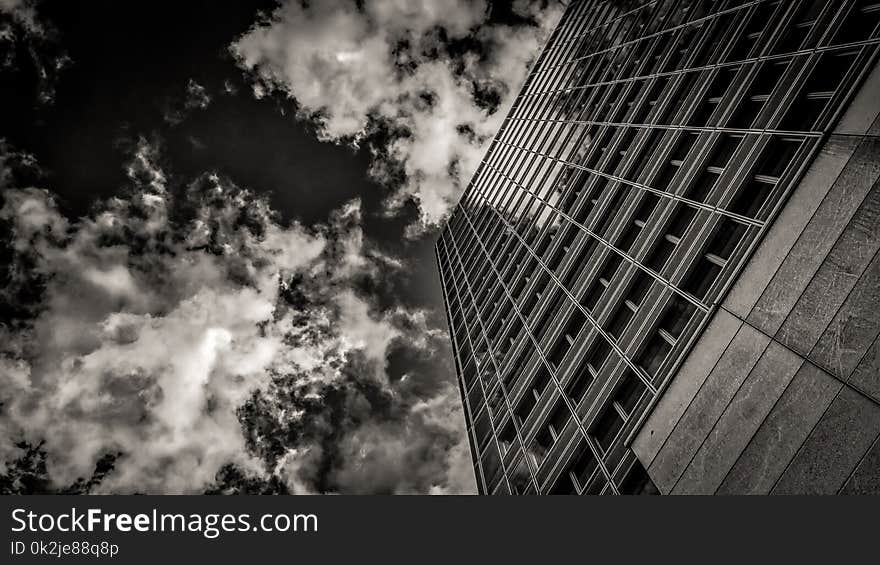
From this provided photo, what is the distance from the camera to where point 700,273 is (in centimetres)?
1511

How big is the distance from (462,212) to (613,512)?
43127mm

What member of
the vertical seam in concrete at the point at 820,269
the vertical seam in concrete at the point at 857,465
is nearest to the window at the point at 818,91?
the vertical seam in concrete at the point at 820,269

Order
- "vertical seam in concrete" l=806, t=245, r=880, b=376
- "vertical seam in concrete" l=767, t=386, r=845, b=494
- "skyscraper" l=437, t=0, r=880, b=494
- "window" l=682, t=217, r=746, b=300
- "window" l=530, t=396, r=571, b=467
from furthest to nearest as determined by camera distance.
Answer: "window" l=530, t=396, r=571, b=467 → "window" l=682, t=217, r=746, b=300 → "skyscraper" l=437, t=0, r=880, b=494 → "vertical seam in concrete" l=767, t=386, r=845, b=494 → "vertical seam in concrete" l=806, t=245, r=880, b=376

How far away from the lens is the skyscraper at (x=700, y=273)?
9.76m

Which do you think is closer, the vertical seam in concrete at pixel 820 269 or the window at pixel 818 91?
the vertical seam in concrete at pixel 820 269

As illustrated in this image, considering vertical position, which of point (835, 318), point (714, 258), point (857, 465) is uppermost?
point (714, 258)

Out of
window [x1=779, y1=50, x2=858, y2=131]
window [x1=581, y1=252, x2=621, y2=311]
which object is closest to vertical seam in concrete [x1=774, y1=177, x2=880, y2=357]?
window [x1=779, y1=50, x2=858, y2=131]

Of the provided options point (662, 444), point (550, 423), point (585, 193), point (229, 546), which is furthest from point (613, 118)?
point (229, 546)

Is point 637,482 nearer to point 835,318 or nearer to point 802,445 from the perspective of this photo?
point 802,445

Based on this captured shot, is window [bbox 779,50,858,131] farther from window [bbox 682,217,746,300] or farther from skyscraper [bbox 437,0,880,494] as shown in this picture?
window [bbox 682,217,746,300]

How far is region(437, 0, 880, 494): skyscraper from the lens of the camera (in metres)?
9.76

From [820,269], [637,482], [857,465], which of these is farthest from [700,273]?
[857,465]

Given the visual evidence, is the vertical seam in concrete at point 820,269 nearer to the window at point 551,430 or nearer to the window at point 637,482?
the window at point 637,482

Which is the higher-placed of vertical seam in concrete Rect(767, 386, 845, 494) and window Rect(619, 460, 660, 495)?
vertical seam in concrete Rect(767, 386, 845, 494)
